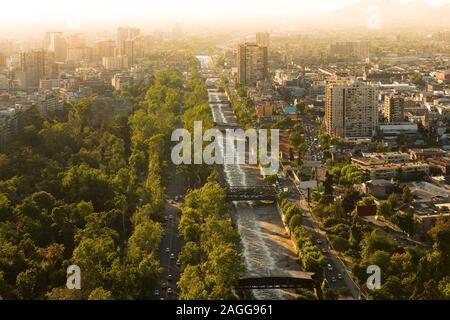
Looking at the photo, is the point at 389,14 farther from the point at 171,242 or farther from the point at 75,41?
Answer: the point at 171,242

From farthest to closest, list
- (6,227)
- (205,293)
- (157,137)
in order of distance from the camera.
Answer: (157,137) < (6,227) < (205,293)

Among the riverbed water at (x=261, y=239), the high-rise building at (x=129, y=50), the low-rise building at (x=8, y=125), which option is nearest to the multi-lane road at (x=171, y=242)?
the riverbed water at (x=261, y=239)

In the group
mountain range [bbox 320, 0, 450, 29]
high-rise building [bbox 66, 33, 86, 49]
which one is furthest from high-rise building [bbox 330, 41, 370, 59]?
high-rise building [bbox 66, 33, 86, 49]

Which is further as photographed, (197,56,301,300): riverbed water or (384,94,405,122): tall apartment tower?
(384,94,405,122): tall apartment tower

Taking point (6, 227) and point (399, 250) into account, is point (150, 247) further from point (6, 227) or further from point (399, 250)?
point (399, 250)

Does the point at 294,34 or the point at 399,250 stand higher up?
the point at 294,34

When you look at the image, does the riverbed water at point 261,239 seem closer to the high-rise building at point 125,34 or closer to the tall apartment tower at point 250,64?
the tall apartment tower at point 250,64

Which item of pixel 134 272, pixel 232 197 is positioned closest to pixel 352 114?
pixel 232 197

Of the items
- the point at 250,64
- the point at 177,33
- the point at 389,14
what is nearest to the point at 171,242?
the point at 250,64

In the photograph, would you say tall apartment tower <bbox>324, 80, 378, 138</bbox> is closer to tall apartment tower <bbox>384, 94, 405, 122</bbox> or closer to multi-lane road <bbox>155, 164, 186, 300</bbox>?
tall apartment tower <bbox>384, 94, 405, 122</bbox>
